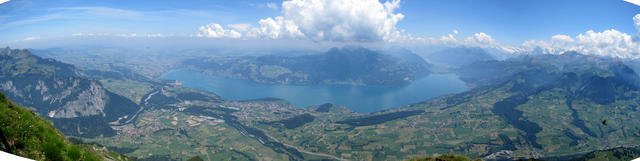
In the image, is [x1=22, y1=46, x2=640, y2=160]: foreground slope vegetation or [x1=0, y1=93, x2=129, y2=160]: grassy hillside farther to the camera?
[x1=22, y1=46, x2=640, y2=160]: foreground slope vegetation

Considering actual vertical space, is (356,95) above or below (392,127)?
above

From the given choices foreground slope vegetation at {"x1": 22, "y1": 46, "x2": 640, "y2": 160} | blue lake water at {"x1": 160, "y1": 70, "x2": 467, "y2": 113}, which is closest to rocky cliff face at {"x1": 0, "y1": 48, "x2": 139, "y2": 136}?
foreground slope vegetation at {"x1": 22, "y1": 46, "x2": 640, "y2": 160}

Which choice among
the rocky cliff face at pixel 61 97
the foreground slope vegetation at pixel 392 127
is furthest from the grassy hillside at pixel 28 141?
the rocky cliff face at pixel 61 97

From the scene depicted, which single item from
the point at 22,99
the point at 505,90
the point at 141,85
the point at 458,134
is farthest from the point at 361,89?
the point at 22,99

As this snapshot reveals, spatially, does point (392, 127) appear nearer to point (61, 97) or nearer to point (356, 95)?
point (356, 95)

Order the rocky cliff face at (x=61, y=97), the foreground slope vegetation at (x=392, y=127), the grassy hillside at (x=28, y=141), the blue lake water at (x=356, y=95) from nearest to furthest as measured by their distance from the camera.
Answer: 1. the grassy hillside at (x=28, y=141)
2. the foreground slope vegetation at (x=392, y=127)
3. the rocky cliff face at (x=61, y=97)
4. the blue lake water at (x=356, y=95)

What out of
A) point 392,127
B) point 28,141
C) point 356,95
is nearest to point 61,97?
point 392,127

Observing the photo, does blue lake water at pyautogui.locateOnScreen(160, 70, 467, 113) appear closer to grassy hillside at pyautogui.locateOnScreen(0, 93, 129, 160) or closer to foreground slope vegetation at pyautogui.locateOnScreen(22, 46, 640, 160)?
foreground slope vegetation at pyautogui.locateOnScreen(22, 46, 640, 160)

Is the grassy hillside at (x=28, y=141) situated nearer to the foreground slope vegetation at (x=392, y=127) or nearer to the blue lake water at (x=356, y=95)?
the foreground slope vegetation at (x=392, y=127)
